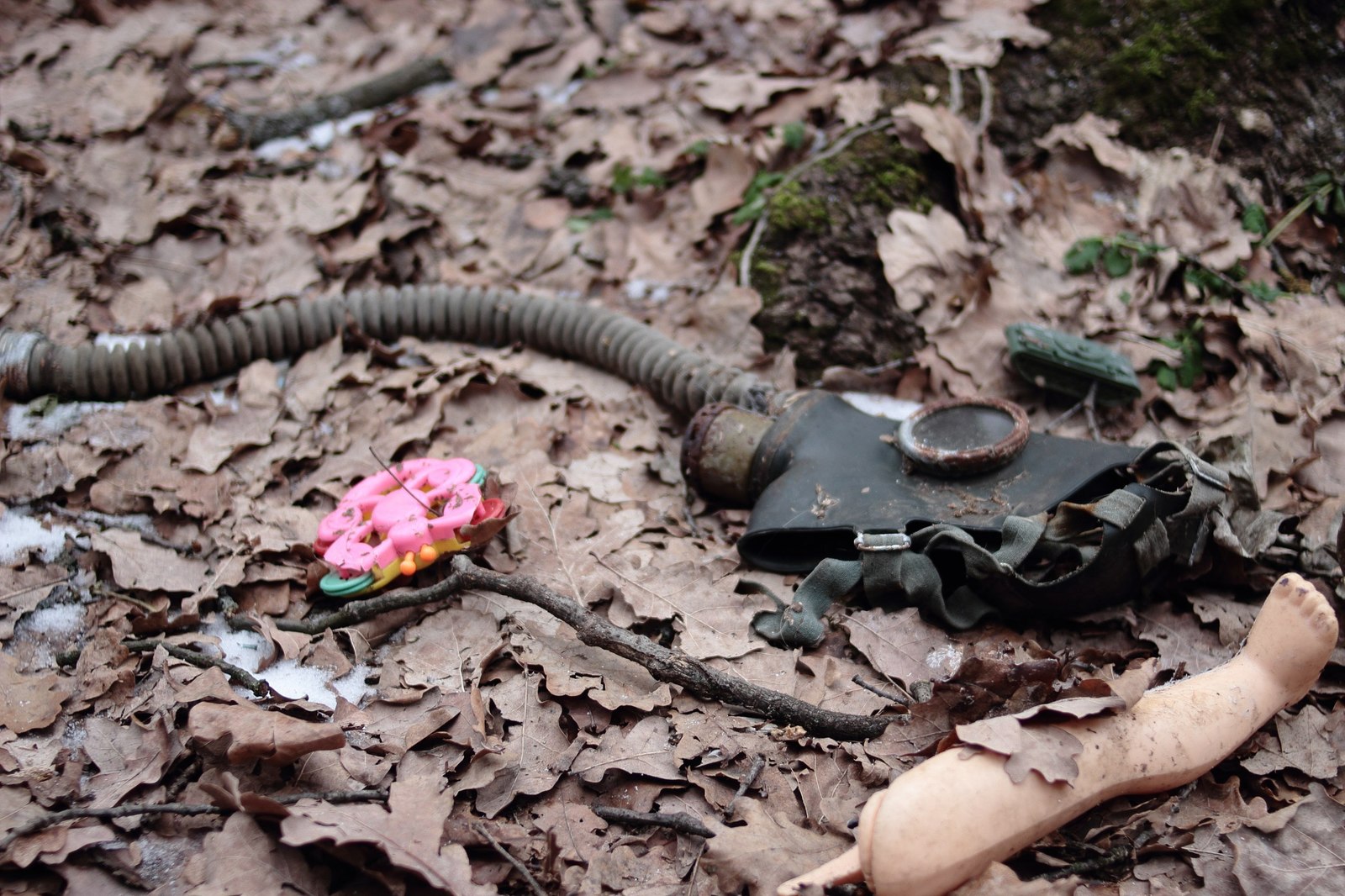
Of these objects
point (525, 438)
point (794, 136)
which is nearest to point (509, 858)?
point (525, 438)

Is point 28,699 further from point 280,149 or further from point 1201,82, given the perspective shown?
point 1201,82

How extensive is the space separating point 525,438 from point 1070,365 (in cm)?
185

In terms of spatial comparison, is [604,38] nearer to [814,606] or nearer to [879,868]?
[814,606]

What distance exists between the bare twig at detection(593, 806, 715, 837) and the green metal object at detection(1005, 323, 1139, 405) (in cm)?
201

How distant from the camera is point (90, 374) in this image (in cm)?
338

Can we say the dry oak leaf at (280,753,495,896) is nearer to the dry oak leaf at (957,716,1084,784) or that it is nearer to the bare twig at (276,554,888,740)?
the bare twig at (276,554,888,740)

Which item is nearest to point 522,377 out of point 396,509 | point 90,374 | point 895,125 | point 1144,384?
point 396,509

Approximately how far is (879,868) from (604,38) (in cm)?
469

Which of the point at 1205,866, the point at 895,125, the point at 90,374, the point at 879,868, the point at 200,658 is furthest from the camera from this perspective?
the point at 895,125

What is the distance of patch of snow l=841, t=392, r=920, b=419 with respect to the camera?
341 centimetres

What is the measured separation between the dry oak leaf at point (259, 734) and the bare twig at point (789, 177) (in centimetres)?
231

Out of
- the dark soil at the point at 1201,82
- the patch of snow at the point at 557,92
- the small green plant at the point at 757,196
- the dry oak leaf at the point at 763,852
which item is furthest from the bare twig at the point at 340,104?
the dry oak leaf at the point at 763,852

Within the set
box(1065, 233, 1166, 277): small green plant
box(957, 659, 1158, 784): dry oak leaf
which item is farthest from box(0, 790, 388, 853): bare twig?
box(1065, 233, 1166, 277): small green plant

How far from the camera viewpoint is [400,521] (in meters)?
2.73
